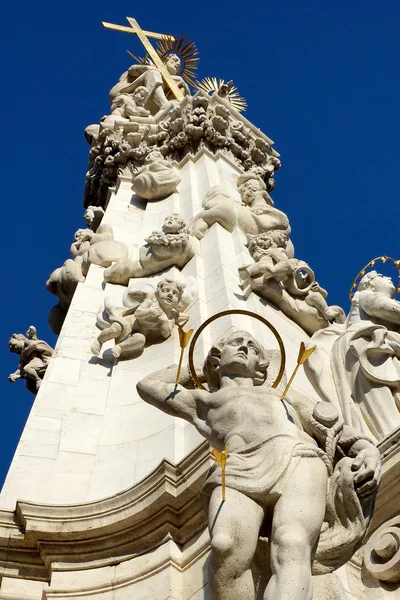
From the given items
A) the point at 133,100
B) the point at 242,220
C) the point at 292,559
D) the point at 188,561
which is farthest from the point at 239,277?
the point at 133,100

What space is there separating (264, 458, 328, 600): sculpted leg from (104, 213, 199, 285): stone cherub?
5973 millimetres

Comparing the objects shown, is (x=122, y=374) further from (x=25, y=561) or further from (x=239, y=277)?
(x=25, y=561)

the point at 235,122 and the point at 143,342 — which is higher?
the point at 235,122

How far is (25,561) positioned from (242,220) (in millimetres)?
6497

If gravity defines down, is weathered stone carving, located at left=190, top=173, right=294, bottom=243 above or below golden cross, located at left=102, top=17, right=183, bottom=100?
below

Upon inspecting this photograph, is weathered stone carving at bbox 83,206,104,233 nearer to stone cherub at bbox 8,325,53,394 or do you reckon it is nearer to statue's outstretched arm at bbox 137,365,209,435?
stone cherub at bbox 8,325,53,394

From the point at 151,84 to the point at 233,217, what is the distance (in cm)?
797

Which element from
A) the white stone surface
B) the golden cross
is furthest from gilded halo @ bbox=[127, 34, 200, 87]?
the white stone surface

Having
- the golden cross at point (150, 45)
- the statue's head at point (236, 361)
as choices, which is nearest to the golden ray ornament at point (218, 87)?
the golden cross at point (150, 45)

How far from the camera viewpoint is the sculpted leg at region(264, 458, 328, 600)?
194 inches

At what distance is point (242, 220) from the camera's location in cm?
1227

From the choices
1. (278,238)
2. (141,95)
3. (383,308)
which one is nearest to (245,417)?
(383,308)

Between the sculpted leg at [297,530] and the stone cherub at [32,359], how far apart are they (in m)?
5.91

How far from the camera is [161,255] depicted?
11203 mm
